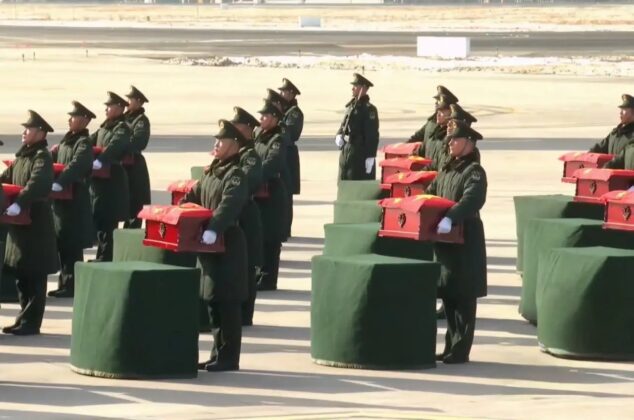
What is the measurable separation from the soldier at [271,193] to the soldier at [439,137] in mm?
1654

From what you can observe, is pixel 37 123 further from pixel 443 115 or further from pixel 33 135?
pixel 443 115

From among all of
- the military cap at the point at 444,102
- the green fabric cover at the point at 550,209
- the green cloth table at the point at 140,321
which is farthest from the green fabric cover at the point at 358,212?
the green cloth table at the point at 140,321

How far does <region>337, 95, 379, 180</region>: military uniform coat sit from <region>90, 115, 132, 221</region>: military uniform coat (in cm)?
486

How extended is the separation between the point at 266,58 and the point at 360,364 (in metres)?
65.6

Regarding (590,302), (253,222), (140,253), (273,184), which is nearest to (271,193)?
(273,184)

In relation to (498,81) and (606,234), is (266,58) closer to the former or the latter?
(498,81)

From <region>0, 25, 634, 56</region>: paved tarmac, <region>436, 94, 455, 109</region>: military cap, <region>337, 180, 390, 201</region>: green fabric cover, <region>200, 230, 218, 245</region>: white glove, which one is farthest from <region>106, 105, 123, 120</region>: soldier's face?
<region>0, 25, 634, 56</region>: paved tarmac

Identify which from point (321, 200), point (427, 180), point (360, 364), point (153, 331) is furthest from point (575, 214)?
point (321, 200)

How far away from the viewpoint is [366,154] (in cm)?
2652

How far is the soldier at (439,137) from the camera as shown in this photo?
65.8ft

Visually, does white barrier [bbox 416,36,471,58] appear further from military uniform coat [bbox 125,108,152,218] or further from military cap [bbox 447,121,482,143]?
military cap [bbox 447,121,482,143]

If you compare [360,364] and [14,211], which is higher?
[14,211]

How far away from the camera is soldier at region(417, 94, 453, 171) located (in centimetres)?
2004

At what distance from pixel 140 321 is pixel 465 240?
309 cm
